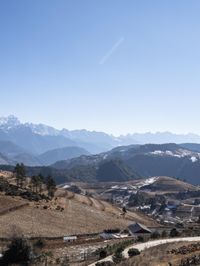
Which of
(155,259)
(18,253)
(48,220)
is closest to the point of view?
(155,259)

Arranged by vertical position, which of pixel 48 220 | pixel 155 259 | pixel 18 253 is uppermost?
pixel 155 259

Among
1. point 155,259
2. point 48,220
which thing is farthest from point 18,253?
point 48,220

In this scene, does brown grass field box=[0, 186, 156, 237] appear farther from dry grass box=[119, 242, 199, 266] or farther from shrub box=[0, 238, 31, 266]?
dry grass box=[119, 242, 199, 266]

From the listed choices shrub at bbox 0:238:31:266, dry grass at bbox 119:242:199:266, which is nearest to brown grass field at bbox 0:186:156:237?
shrub at bbox 0:238:31:266

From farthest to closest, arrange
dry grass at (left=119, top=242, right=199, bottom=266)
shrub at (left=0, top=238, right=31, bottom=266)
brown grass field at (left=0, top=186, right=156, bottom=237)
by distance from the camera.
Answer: brown grass field at (left=0, top=186, right=156, bottom=237) < shrub at (left=0, top=238, right=31, bottom=266) < dry grass at (left=119, top=242, right=199, bottom=266)

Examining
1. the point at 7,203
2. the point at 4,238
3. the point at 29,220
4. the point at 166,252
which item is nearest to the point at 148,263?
the point at 166,252

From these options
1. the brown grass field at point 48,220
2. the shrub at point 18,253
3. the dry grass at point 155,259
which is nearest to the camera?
the dry grass at point 155,259

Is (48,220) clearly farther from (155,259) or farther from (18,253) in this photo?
(155,259)

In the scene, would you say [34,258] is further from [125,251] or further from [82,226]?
[82,226]

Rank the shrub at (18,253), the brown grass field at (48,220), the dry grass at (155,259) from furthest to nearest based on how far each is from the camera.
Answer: the brown grass field at (48,220) → the shrub at (18,253) → the dry grass at (155,259)

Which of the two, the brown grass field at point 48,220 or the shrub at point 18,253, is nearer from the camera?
the shrub at point 18,253

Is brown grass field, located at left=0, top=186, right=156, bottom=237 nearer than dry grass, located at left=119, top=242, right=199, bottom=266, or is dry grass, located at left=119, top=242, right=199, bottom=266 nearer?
dry grass, located at left=119, top=242, right=199, bottom=266

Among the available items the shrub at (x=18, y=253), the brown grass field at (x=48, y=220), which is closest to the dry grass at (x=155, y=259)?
the shrub at (x=18, y=253)

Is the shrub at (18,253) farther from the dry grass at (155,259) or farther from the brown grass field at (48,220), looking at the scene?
the brown grass field at (48,220)
